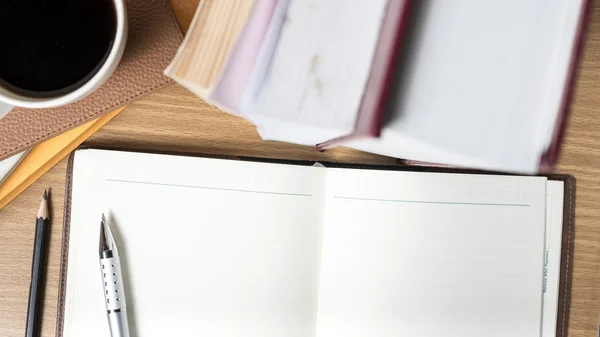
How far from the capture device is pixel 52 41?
41cm

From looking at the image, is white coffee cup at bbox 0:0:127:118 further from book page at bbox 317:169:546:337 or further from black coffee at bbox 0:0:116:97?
book page at bbox 317:169:546:337

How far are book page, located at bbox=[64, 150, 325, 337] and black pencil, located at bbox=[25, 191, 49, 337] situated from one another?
25mm

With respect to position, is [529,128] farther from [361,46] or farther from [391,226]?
[391,226]

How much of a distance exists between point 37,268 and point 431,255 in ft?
1.15

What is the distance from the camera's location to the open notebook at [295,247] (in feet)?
1.53

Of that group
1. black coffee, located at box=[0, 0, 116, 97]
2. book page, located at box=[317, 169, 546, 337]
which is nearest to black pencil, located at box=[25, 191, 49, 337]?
black coffee, located at box=[0, 0, 116, 97]

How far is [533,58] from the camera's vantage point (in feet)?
0.92

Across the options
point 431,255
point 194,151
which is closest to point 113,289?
point 194,151

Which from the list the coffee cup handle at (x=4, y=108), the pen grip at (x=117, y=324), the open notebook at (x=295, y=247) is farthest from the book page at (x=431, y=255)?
the coffee cup handle at (x=4, y=108)

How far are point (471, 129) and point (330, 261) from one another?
22 centimetres

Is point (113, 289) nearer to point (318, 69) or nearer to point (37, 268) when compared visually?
point (37, 268)

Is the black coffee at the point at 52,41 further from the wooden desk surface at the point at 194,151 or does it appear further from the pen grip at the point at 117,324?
the pen grip at the point at 117,324

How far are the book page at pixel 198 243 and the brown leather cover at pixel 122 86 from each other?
4cm

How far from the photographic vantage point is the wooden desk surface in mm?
473
